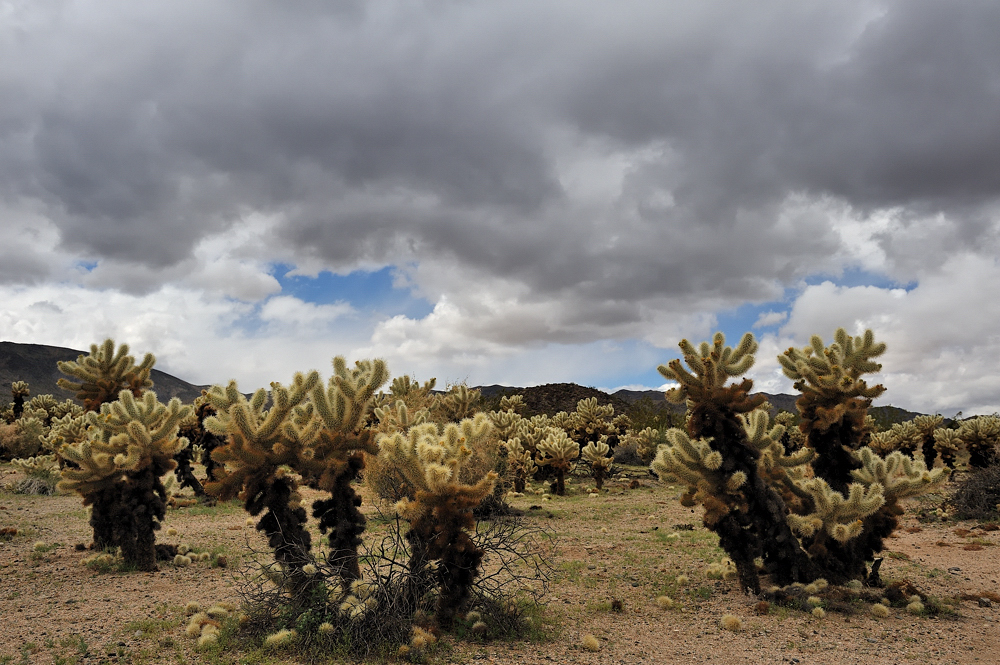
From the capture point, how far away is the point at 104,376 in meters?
13.7

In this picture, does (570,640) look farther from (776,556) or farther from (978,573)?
(978,573)

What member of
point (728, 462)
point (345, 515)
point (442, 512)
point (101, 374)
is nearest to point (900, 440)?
point (728, 462)

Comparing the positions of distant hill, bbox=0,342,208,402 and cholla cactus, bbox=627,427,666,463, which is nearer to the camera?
cholla cactus, bbox=627,427,666,463

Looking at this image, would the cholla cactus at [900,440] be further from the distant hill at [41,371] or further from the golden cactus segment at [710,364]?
the distant hill at [41,371]

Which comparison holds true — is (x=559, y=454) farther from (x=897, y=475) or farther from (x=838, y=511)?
(x=838, y=511)

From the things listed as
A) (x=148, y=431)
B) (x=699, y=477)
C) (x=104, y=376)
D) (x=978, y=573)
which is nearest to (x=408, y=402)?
(x=104, y=376)

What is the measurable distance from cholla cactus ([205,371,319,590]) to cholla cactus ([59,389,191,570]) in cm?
294

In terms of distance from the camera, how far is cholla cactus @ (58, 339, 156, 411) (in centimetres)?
1359

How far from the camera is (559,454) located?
19.7m

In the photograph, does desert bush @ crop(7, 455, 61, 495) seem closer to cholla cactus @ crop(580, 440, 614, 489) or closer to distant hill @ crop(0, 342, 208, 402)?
cholla cactus @ crop(580, 440, 614, 489)

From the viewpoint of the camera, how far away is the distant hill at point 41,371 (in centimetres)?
8625

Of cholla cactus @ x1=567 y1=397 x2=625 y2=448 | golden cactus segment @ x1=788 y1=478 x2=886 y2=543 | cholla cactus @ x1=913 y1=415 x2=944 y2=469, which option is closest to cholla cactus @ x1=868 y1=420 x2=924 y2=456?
cholla cactus @ x1=913 y1=415 x2=944 y2=469

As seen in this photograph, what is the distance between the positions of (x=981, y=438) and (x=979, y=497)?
704 centimetres

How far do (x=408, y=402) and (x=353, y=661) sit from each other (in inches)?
644
